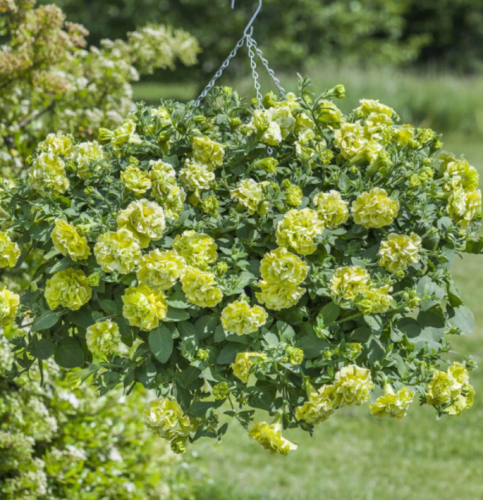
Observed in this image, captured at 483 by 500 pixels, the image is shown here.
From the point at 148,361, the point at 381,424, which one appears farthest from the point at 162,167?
the point at 381,424

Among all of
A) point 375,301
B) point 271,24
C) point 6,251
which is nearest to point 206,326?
point 375,301

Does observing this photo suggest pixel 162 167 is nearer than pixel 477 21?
Yes

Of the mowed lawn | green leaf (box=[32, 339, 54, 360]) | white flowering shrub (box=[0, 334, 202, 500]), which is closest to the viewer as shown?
green leaf (box=[32, 339, 54, 360])

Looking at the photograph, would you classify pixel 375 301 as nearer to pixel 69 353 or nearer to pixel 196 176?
pixel 196 176

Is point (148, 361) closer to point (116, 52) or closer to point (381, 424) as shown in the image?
point (116, 52)

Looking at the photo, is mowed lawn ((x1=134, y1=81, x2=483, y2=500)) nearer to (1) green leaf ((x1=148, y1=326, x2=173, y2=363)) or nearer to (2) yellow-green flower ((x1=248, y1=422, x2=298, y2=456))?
(2) yellow-green flower ((x1=248, y1=422, x2=298, y2=456))

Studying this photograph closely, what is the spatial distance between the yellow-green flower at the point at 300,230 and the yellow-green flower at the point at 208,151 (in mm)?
255

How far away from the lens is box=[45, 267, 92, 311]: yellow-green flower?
1.60 metres

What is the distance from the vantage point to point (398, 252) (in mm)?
1628

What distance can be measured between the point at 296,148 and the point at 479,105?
12.5m

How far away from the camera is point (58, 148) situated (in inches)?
70.0

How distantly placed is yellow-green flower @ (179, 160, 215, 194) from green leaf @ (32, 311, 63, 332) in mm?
453

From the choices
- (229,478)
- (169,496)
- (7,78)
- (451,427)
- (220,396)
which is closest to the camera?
(220,396)

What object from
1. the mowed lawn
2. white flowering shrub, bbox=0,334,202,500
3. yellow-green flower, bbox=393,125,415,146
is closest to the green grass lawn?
the mowed lawn
